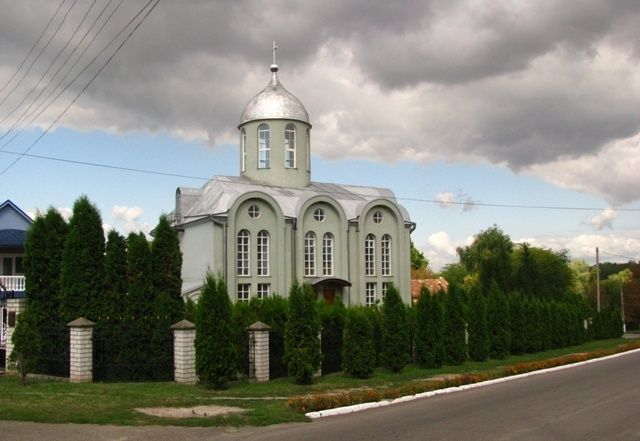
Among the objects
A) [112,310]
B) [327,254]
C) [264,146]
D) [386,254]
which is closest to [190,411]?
[112,310]

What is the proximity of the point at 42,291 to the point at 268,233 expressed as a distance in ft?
46.7

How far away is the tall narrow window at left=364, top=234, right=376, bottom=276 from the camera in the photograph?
112 feet

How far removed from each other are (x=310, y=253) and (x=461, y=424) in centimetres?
2237

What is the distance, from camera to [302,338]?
53.5 ft

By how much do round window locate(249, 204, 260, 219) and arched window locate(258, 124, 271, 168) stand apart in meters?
4.41

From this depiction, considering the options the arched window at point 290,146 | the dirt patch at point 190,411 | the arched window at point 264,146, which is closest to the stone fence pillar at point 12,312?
the dirt patch at point 190,411

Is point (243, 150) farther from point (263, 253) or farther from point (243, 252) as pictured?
point (243, 252)

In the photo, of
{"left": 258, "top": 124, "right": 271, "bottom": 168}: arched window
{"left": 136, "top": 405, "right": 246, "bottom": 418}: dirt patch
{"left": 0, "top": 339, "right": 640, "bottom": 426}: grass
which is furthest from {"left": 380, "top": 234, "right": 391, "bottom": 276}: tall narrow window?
{"left": 136, "top": 405, "right": 246, "bottom": 418}: dirt patch

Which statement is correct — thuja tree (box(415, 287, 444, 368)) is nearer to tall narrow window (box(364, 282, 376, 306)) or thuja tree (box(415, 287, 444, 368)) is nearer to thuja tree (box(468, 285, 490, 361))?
thuja tree (box(468, 285, 490, 361))

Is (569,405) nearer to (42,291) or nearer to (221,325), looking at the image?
(221,325)

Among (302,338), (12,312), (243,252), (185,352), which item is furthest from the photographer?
(243,252)

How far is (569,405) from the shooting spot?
40.1 ft

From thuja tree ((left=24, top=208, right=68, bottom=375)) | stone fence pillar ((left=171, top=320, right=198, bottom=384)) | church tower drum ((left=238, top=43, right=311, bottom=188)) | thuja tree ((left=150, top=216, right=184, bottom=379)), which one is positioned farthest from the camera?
church tower drum ((left=238, top=43, right=311, bottom=188))

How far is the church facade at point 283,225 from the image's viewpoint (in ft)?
99.5
